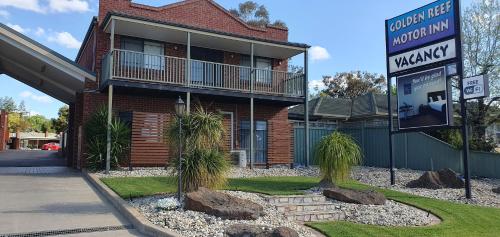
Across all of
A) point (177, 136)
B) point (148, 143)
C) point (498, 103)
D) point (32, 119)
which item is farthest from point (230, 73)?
point (32, 119)

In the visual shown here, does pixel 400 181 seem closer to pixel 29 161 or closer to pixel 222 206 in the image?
pixel 222 206

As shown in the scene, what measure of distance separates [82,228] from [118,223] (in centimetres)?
66

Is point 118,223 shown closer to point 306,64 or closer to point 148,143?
point 148,143

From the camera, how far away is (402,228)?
27.1ft

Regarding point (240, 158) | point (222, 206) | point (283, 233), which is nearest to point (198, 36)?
point (240, 158)

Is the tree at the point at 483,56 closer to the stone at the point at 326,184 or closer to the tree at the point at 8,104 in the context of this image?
the stone at the point at 326,184

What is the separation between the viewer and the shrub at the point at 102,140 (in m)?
14.9

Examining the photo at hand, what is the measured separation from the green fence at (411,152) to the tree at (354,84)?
26.3 metres

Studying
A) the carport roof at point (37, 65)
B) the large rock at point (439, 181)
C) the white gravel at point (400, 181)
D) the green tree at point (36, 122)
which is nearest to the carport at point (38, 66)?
the carport roof at point (37, 65)

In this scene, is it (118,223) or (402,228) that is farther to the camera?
(402,228)

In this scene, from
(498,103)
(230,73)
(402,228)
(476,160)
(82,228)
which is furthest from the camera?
(498,103)

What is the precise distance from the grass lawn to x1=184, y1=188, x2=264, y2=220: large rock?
47.6 inches

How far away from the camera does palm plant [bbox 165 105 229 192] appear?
9305mm

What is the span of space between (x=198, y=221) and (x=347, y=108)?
73.0ft
